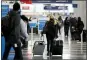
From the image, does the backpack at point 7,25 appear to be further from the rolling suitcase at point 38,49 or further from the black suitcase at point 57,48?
the black suitcase at point 57,48

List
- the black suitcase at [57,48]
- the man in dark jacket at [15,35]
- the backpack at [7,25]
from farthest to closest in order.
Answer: the black suitcase at [57,48] → the backpack at [7,25] → the man in dark jacket at [15,35]

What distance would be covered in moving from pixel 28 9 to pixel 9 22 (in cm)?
1278

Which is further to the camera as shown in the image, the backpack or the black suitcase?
the black suitcase

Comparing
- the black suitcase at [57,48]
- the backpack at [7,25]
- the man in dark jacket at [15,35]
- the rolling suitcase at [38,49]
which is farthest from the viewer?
the rolling suitcase at [38,49]

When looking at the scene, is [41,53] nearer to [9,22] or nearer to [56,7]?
[9,22]

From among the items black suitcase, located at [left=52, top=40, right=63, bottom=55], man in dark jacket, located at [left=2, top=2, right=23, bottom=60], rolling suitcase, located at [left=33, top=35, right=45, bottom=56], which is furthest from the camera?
rolling suitcase, located at [left=33, top=35, right=45, bottom=56]

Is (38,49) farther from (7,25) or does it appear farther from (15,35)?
(15,35)

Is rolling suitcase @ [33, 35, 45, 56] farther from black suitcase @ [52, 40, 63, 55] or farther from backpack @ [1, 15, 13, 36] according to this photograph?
backpack @ [1, 15, 13, 36]

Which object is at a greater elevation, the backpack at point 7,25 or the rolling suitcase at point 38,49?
the backpack at point 7,25

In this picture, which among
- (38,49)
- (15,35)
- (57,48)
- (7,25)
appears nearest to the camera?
(15,35)

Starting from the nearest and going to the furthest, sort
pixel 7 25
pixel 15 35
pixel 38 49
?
pixel 15 35, pixel 7 25, pixel 38 49

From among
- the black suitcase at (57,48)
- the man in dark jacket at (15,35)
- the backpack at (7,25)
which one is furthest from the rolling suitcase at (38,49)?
the man in dark jacket at (15,35)

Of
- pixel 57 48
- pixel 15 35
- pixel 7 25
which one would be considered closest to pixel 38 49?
pixel 57 48

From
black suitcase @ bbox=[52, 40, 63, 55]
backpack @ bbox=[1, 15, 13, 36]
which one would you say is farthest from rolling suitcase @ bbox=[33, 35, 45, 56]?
backpack @ bbox=[1, 15, 13, 36]
